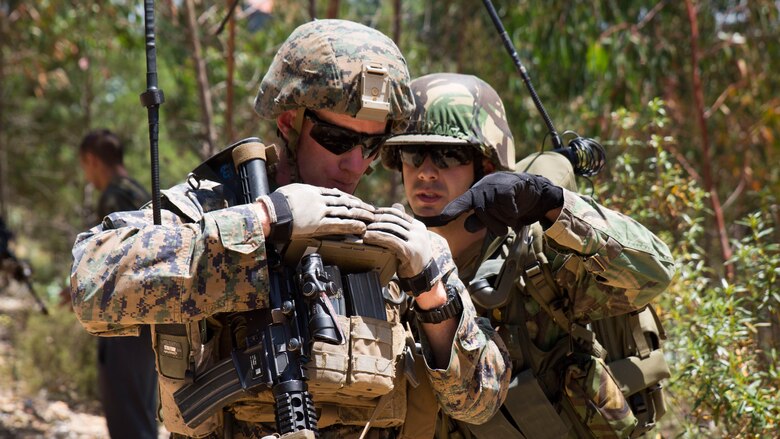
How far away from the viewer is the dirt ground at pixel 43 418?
6.95 m

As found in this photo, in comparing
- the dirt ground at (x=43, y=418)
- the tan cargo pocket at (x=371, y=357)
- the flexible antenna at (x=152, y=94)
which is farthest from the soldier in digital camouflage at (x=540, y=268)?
the dirt ground at (x=43, y=418)

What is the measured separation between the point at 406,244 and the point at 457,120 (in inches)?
46.1

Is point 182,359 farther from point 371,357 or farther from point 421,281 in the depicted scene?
point 421,281

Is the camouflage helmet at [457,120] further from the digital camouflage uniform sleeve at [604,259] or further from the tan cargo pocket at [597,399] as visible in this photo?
the tan cargo pocket at [597,399]

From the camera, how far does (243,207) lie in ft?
7.05

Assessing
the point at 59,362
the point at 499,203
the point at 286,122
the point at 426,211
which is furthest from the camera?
the point at 59,362

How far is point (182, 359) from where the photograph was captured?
87.0 inches

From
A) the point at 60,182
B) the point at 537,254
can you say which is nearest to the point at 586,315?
the point at 537,254

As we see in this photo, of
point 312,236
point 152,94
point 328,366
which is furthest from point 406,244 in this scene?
point 152,94

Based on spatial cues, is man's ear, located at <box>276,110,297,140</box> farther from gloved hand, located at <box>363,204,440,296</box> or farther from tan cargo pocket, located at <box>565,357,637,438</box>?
tan cargo pocket, located at <box>565,357,637,438</box>

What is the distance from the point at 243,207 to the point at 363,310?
0.40 m

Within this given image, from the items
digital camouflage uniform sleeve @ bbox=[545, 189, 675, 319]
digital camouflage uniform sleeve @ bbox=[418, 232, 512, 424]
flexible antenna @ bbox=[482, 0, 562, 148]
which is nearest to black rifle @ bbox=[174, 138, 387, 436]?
digital camouflage uniform sleeve @ bbox=[418, 232, 512, 424]

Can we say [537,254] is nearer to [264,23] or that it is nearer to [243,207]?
[243,207]

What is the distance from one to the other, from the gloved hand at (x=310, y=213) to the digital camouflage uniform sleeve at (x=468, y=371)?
1.42 ft
